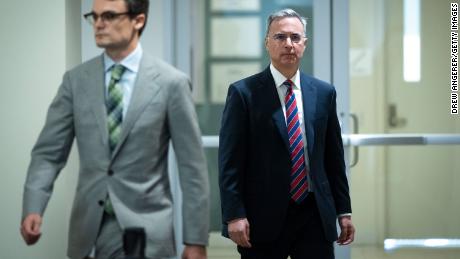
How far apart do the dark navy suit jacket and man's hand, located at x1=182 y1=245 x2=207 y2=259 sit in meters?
0.53

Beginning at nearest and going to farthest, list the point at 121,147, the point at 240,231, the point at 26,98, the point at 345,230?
the point at 121,147
the point at 240,231
the point at 345,230
the point at 26,98

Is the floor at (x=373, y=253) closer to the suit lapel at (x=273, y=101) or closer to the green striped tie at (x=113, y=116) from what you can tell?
the suit lapel at (x=273, y=101)

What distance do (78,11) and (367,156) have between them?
77.0 inches

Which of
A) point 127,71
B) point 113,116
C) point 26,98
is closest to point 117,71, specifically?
point 127,71

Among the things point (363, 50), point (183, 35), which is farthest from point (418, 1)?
point (183, 35)

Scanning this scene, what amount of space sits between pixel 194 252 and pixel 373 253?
97.9 inches

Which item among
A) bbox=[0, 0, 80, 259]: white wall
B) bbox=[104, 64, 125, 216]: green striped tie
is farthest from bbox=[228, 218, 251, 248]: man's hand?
bbox=[0, 0, 80, 259]: white wall

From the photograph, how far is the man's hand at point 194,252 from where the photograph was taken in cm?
204

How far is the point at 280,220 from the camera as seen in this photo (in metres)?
2.56

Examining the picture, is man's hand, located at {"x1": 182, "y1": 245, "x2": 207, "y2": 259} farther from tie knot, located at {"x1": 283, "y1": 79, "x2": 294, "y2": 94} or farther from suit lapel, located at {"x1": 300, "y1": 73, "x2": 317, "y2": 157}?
tie knot, located at {"x1": 283, "y1": 79, "x2": 294, "y2": 94}

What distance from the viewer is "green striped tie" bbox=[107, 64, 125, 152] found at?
6.63 ft

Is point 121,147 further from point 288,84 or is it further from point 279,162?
point 288,84

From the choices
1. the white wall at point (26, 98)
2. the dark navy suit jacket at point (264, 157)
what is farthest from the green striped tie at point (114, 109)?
the white wall at point (26, 98)

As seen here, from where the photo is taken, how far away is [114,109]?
2.03 m
